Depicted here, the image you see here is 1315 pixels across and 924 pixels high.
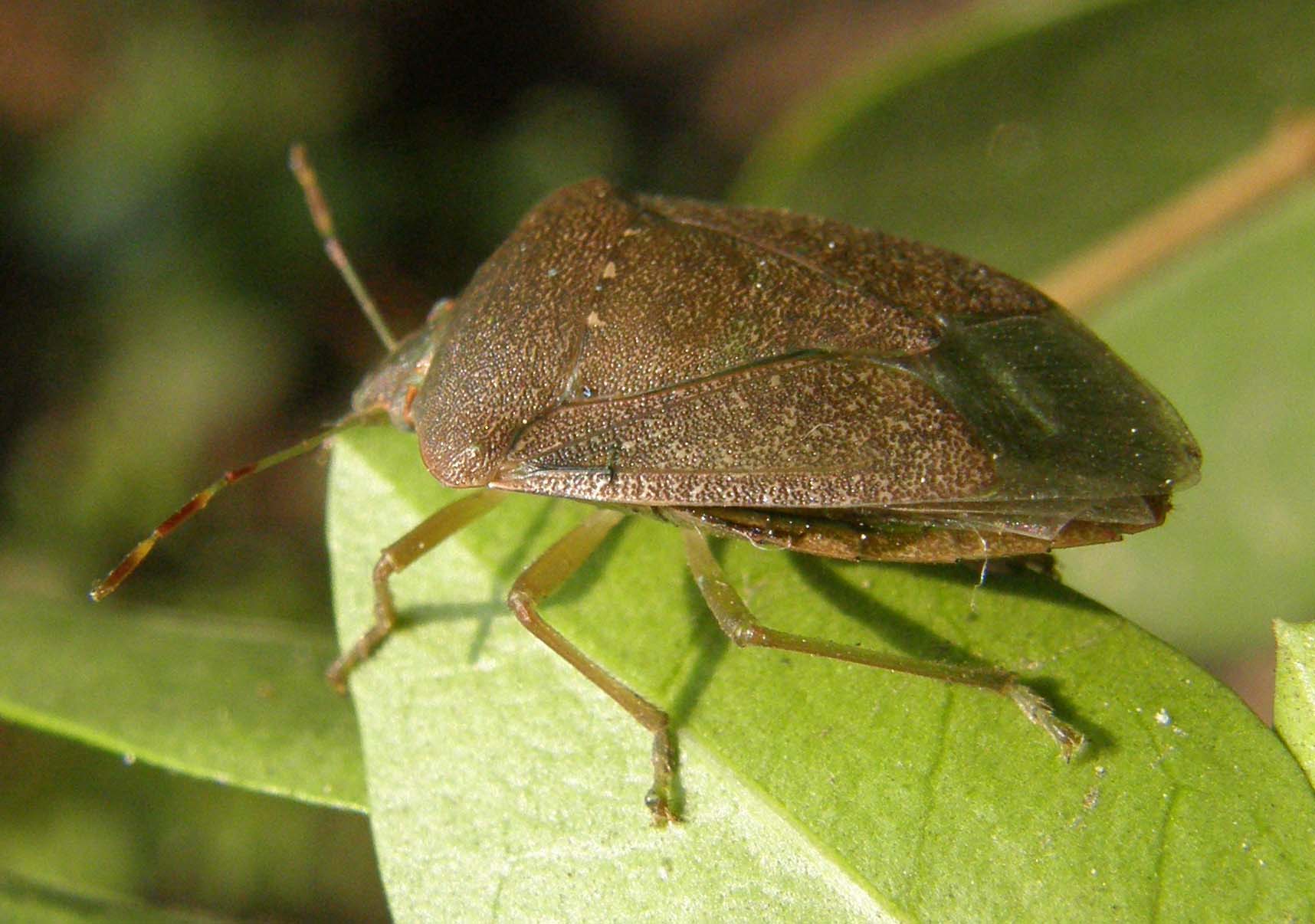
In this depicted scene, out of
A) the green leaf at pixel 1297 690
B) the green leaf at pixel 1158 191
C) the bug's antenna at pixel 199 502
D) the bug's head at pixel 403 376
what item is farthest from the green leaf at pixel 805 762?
the green leaf at pixel 1158 191

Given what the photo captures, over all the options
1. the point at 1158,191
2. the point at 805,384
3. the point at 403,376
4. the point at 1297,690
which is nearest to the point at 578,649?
the point at 805,384

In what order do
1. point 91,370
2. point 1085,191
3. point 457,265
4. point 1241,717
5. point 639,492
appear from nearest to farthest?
1. point 1241,717
2. point 639,492
3. point 1085,191
4. point 91,370
5. point 457,265

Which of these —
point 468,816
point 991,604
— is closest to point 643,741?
point 468,816

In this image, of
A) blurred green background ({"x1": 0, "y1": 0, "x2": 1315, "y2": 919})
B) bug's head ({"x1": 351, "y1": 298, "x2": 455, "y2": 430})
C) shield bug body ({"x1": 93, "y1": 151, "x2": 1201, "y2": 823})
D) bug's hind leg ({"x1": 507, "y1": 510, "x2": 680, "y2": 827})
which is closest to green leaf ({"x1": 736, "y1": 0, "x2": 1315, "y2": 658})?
blurred green background ({"x1": 0, "y1": 0, "x2": 1315, "y2": 919})

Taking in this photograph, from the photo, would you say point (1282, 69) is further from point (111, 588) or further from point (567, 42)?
point (567, 42)

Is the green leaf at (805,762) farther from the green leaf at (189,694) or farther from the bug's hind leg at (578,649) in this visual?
the green leaf at (189,694)

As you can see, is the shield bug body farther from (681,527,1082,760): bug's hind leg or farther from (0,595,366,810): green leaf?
(0,595,366,810): green leaf

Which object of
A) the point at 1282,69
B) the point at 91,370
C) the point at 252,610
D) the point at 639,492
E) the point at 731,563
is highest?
the point at 1282,69
